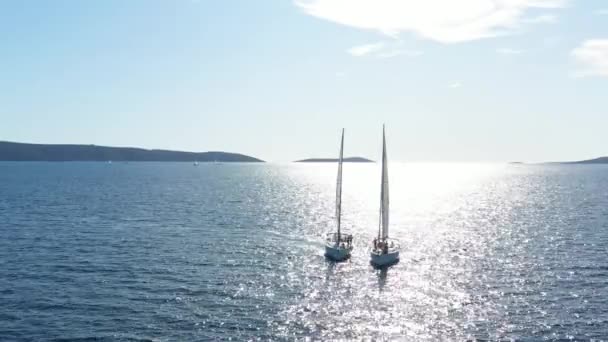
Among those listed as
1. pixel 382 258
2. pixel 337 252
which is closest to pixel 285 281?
pixel 337 252

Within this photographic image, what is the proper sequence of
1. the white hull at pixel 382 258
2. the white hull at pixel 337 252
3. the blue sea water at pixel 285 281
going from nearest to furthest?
the blue sea water at pixel 285 281
the white hull at pixel 382 258
the white hull at pixel 337 252

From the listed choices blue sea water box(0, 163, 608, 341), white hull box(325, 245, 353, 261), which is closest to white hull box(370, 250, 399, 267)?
blue sea water box(0, 163, 608, 341)

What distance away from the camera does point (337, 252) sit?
72.9 meters

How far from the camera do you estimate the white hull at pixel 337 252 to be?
72.8m

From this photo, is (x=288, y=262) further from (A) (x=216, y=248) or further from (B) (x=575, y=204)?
(B) (x=575, y=204)

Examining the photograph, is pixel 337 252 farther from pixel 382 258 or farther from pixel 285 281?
pixel 285 281

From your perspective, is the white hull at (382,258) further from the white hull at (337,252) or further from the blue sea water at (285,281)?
the white hull at (337,252)

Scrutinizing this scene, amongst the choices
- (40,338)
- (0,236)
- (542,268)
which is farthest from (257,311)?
(0,236)

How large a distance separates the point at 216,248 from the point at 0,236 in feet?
132

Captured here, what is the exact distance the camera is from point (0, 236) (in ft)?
282

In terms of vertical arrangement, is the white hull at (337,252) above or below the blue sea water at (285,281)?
above

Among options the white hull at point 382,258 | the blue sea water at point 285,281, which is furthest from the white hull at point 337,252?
the white hull at point 382,258

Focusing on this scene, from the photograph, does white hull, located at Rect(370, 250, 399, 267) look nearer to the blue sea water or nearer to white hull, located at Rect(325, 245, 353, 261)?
the blue sea water

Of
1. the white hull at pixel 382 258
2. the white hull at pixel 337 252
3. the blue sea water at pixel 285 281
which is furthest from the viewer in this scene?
the white hull at pixel 337 252
